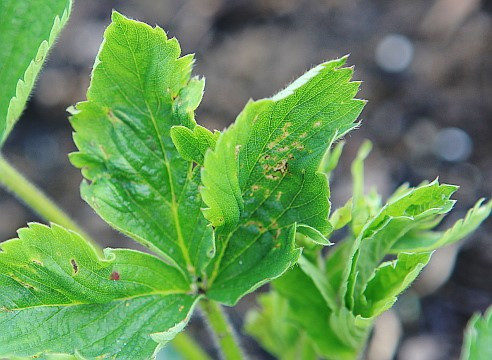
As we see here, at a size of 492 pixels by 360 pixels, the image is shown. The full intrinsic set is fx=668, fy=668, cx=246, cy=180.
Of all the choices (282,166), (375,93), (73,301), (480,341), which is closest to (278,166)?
(282,166)

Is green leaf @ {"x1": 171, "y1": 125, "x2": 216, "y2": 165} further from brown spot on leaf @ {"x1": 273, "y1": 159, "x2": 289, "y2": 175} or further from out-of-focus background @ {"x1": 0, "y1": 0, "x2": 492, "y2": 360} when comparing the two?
out-of-focus background @ {"x1": 0, "y1": 0, "x2": 492, "y2": 360}

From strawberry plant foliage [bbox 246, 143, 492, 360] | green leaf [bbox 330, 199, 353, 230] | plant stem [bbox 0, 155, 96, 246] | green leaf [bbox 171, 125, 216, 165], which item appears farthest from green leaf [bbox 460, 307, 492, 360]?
plant stem [bbox 0, 155, 96, 246]

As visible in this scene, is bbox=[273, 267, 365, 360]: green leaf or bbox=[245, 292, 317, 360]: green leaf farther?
bbox=[245, 292, 317, 360]: green leaf

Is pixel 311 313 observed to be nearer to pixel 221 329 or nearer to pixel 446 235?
pixel 221 329

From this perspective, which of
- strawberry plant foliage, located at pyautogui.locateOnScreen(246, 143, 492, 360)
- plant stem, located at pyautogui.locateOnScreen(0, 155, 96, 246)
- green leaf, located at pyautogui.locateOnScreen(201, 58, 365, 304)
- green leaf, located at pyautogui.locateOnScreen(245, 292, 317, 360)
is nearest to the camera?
green leaf, located at pyautogui.locateOnScreen(201, 58, 365, 304)

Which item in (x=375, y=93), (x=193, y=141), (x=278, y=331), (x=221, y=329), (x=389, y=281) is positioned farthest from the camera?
(x=375, y=93)

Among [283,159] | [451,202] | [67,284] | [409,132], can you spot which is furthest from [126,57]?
[409,132]

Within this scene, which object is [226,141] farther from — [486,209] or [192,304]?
[486,209]
